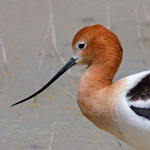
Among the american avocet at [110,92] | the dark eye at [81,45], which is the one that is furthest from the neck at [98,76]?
the dark eye at [81,45]

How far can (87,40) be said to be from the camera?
5.59 m

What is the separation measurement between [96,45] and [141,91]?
54 centimetres

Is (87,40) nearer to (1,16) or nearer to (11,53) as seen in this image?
(11,53)

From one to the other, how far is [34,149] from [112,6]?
3477mm

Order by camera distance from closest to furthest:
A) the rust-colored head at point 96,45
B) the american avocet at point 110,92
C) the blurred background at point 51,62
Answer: the american avocet at point 110,92 → the rust-colored head at point 96,45 → the blurred background at point 51,62

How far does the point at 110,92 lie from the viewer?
17.6ft

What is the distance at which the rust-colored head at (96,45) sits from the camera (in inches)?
218

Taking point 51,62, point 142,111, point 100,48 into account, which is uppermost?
point 100,48

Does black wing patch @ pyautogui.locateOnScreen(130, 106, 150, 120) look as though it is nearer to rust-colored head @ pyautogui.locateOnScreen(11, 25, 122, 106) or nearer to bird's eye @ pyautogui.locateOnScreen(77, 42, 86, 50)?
rust-colored head @ pyautogui.locateOnScreen(11, 25, 122, 106)

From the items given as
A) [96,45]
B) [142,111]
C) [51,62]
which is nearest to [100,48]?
[96,45]

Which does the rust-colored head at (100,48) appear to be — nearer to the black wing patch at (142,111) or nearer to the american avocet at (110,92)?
the american avocet at (110,92)

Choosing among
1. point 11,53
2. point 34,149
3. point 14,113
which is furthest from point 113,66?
point 11,53

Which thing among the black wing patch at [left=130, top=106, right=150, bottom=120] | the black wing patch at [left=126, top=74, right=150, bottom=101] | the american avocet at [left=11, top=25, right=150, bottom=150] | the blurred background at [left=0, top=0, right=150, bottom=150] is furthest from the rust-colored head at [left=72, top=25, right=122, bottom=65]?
the blurred background at [left=0, top=0, right=150, bottom=150]

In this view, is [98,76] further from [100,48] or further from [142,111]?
[142,111]
